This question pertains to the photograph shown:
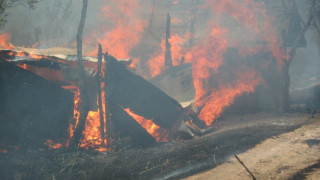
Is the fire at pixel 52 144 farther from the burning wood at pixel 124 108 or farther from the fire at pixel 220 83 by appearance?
the fire at pixel 220 83

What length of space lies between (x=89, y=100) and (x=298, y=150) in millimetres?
7941

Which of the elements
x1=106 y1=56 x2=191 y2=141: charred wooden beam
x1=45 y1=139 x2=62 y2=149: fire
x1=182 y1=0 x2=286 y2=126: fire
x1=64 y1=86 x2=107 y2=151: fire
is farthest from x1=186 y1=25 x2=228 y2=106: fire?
x1=45 y1=139 x2=62 y2=149: fire

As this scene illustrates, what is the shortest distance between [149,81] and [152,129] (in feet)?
23.9

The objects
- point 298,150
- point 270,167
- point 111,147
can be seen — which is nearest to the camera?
point 270,167

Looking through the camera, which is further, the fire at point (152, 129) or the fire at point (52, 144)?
the fire at point (152, 129)

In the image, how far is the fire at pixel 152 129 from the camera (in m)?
10.7

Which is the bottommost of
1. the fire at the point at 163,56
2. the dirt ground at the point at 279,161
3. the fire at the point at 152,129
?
the fire at the point at 152,129

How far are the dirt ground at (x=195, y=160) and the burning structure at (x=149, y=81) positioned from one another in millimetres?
958

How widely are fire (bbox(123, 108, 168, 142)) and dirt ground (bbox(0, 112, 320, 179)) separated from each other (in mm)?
1615

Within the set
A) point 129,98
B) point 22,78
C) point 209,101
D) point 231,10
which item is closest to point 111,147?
point 129,98

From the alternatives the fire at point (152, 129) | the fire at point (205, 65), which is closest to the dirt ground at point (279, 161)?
the fire at point (152, 129)

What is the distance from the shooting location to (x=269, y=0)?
2388 centimetres

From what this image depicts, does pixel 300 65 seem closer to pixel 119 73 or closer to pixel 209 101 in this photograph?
pixel 209 101

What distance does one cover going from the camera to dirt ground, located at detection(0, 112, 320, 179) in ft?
18.2
